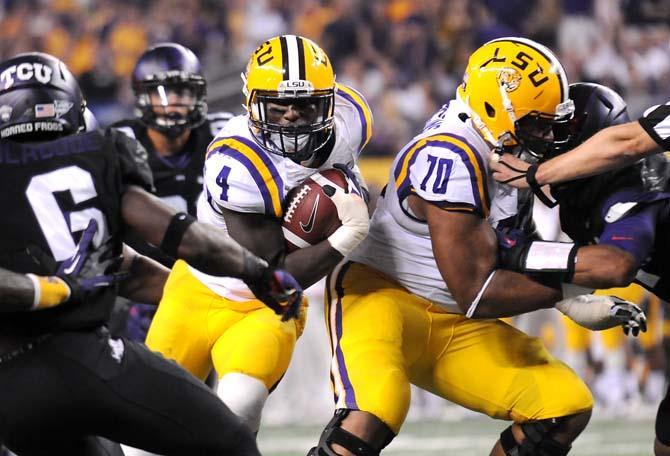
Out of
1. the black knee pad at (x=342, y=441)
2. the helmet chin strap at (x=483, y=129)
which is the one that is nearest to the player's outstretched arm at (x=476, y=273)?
the helmet chin strap at (x=483, y=129)

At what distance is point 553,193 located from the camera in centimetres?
407

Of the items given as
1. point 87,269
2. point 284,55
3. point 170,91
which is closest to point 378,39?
point 170,91

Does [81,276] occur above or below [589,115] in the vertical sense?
below

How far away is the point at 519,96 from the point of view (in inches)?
151

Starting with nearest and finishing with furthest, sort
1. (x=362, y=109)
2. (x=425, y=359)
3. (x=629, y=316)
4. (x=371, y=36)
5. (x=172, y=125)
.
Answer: (x=629, y=316), (x=425, y=359), (x=362, y=109), (x=172, y=125), (x=371, y=36)

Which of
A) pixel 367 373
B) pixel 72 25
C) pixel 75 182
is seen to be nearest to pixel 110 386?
pixel 75 182

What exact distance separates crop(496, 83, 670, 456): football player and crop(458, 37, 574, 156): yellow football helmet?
0.56 feet

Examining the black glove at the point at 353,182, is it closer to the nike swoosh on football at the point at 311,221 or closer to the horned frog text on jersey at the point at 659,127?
the nike swoosh on football at the point at 311,221

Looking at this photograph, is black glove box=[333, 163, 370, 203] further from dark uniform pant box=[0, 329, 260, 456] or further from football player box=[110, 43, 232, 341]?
football player box=[110, 43, 232, 341]

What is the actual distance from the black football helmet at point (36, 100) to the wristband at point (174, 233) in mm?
400

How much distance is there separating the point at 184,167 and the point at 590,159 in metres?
2.31

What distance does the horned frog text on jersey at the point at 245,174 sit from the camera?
4031mm

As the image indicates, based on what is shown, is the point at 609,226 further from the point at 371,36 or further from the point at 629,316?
the point at 371,36

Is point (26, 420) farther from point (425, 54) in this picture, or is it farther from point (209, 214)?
point (425, 54)
